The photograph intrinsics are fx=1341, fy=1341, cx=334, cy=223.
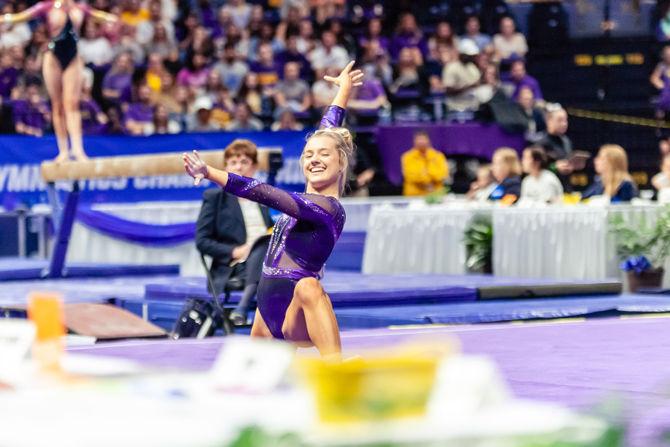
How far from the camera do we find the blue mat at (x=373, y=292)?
8.48 m

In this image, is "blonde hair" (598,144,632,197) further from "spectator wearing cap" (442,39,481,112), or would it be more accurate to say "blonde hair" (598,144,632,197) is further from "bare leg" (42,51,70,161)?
"spectator wearing cap" (442,39,481,112)

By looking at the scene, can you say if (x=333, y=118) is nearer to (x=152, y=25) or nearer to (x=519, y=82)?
(x=519, y=82)

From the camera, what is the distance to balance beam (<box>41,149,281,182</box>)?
9.66 meters

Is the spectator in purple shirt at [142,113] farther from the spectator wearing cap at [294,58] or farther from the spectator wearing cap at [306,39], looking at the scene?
the spectator wearing cap at [306,39]

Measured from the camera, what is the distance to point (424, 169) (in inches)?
535

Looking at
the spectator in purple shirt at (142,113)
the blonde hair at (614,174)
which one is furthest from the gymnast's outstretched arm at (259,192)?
the spectator in purple shirt at (142,113)

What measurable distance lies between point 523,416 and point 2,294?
26.4 feet

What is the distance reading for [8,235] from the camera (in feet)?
44.9

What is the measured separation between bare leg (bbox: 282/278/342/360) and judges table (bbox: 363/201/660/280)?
5.49 meters

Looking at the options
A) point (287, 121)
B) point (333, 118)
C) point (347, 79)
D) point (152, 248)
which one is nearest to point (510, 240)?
point (152, 248)

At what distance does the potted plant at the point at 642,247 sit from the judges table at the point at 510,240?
0.08 m

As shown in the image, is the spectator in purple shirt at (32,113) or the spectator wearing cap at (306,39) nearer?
the spectator in purple shirt at (32,113)

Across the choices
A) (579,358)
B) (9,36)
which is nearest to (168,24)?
(9,36)

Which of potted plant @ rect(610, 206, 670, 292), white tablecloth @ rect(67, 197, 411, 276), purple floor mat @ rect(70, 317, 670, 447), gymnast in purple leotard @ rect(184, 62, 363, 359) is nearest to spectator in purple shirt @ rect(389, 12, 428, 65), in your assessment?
white tablecloth @ rect(67, 197, 411, 276)
